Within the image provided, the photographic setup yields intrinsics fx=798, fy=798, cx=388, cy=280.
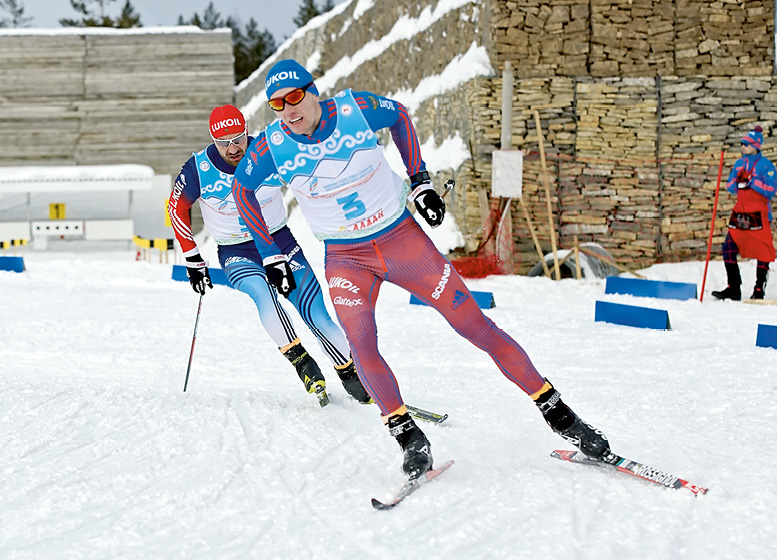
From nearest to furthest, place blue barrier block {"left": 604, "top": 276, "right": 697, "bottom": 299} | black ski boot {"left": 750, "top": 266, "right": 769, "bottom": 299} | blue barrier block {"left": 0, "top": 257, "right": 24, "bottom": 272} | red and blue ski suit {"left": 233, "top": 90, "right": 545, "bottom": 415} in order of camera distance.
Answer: red and blue ski suit {"left": 233, "top": 90, "right": 545, "bottom": 415} < black ski boot {"left": 750, "top": 266, "right": 769, "bottom": 299} < blue barrier block {"left": 604, "top": 276, "right": 697, "bottom": 299} < blue barrier block {"left": 0, "top": 257, "right": 24, "bottom": 272}

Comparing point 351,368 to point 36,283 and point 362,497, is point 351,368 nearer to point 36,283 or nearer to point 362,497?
point 362,497

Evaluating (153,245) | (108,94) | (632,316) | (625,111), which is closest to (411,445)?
(632,316)

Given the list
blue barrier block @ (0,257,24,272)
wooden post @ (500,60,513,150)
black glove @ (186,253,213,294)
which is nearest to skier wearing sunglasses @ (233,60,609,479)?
black glove @ (186,253,213,294)

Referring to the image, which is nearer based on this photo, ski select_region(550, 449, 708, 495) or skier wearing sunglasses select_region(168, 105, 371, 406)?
ski select_region(550, 449, 708, 495)

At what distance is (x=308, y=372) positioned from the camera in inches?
175

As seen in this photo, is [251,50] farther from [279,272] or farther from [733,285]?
[279,272]

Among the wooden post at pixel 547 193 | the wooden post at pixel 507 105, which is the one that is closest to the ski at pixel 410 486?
the wooden post at pixel 547 193

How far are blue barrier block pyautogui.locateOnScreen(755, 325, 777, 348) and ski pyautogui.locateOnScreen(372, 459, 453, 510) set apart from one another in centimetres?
374

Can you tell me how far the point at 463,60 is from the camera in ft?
42.2

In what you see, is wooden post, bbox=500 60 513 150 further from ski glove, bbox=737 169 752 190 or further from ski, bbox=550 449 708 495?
ski, bbox=550 449 708 495

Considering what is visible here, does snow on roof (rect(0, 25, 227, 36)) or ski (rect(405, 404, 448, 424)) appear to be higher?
snow on roof (rect(0, 25, 227, 36))

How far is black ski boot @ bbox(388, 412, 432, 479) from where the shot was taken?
3.03 meters

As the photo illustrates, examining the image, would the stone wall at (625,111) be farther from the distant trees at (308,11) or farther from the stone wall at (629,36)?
the distant trees at (308,11)

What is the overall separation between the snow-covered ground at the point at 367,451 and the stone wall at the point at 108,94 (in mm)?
18374
